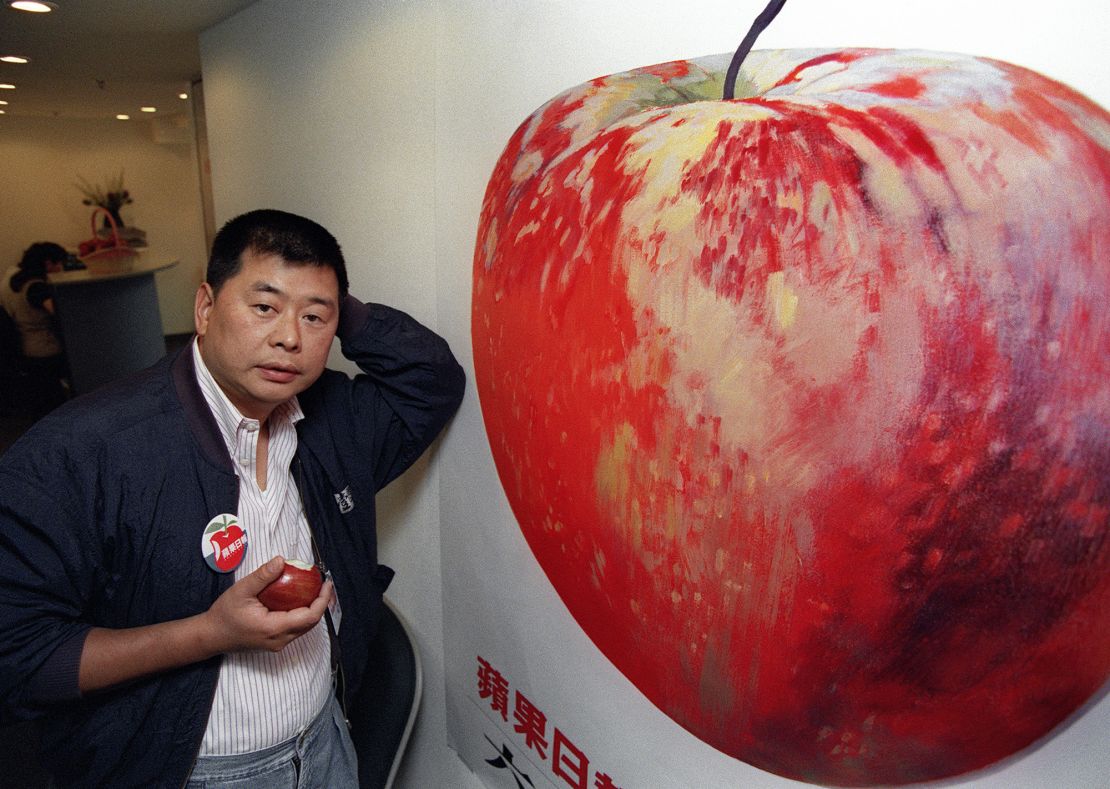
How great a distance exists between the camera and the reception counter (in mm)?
4699

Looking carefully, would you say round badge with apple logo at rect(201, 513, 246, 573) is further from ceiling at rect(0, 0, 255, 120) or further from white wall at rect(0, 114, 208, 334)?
white wall at rect(0, 114, 208, 334)

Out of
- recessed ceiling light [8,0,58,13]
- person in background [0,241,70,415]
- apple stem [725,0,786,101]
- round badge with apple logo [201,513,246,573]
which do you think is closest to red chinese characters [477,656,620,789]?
round badge with apple logo [201,513,246,573]

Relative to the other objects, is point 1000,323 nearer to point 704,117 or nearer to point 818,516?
point 818,516

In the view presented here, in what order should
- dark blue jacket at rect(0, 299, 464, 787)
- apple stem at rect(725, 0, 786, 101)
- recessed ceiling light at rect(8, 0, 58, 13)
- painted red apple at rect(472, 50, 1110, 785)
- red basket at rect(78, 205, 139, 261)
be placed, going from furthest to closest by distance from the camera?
red basket at rect(78, 205, 139, 261) → recessed ceiling light at rect(8, 0, 58, 13) → dark blue jacket at rect(0, 299, 464, 787) → apple stem at rect(725, 0, 786, 101) → painted red apple at rect(472, 50, 1110, 785)

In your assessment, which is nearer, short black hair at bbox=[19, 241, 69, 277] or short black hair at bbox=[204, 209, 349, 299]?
short black hair at bbox=[204, 209, 349, 299]

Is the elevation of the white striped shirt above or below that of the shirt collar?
below

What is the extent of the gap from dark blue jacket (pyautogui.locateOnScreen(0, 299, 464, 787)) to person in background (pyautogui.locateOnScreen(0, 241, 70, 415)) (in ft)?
14.3

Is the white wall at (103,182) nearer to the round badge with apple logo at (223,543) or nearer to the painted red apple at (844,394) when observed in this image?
the round badge with apple logo at (223,543)

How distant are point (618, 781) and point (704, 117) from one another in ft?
3.18

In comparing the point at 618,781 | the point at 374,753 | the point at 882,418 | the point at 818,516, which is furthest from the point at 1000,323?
the point at 374,753

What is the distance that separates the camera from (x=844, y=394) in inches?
27.6

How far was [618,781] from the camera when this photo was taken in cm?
117

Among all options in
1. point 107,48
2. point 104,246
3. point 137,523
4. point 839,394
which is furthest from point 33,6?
point 104,246

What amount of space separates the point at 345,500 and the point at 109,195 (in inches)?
310
